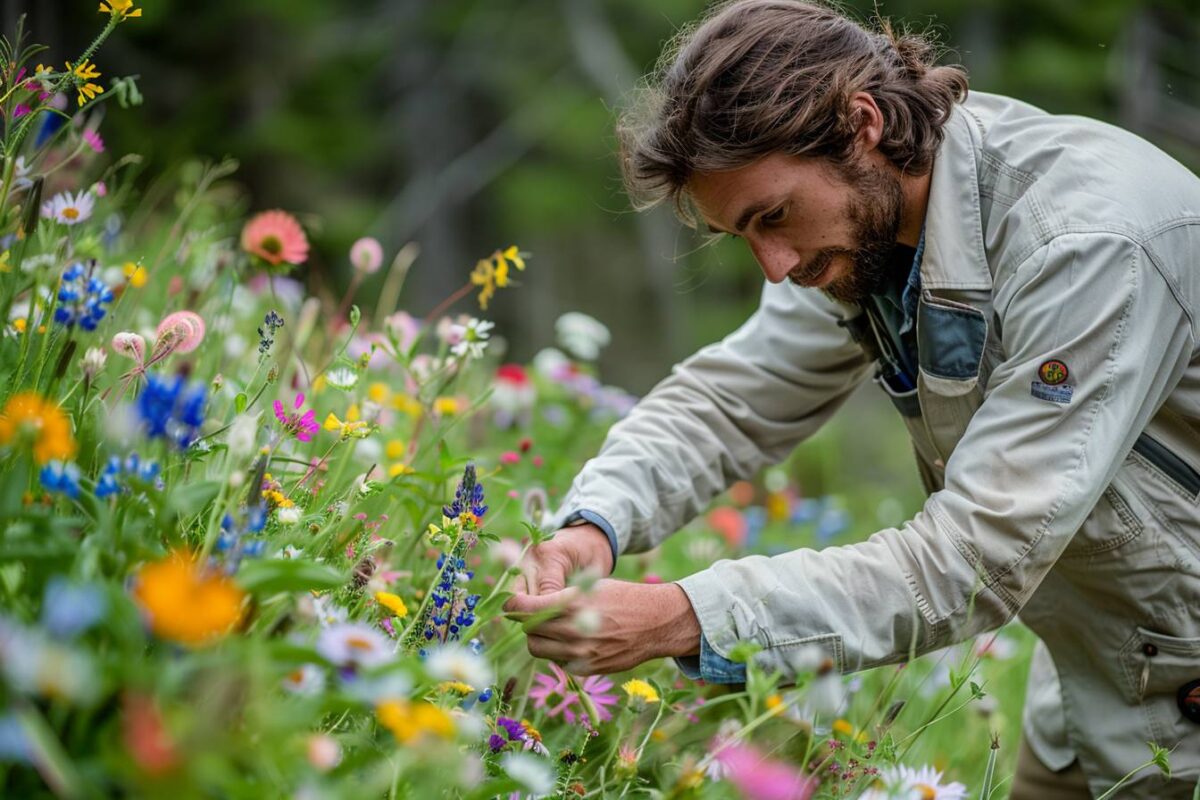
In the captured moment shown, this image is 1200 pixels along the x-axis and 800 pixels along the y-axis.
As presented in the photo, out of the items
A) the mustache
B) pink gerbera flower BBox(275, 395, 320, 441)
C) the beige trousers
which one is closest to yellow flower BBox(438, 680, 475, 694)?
pink gerbera flower BBox(275, 395, 320, 441)

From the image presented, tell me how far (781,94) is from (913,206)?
28 cm

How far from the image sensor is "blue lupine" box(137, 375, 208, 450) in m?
0.83

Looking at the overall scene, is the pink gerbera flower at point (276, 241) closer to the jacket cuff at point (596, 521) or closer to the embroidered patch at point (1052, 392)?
the jacket cuff at point (596, 521)

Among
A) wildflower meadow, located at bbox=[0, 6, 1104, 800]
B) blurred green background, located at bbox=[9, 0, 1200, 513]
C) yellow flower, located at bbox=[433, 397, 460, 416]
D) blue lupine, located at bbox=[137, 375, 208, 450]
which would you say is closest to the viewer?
wildflower meadow, located at bbox=[0, 6, 1104, 800]

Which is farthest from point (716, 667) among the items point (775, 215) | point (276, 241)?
point (276, 241)

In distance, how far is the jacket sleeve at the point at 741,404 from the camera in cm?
183

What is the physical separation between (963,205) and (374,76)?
885cm

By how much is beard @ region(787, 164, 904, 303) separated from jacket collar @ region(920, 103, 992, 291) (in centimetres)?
6

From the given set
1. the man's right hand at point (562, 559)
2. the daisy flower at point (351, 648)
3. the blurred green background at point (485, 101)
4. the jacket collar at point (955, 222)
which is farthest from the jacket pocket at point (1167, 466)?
the blurred green background at point (485, 101)

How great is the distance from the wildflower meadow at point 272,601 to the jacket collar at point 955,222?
528mm

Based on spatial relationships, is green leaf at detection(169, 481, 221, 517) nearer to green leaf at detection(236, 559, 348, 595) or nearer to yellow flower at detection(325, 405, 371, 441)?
green leaf at detection(236, 559, 348, 595)

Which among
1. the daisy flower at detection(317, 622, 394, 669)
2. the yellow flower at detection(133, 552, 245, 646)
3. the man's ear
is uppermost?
the yellow flower at detection(133, 552, 245, 646)

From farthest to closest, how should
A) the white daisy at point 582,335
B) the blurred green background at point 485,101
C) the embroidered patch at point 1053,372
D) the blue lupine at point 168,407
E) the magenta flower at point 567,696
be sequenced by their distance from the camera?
the blurred green background at point 485,101, the white daisy at point 582,335, the magenta flower at point 567,696, the embroidered patch at point 1053,372, the blue lupine at point 168,407

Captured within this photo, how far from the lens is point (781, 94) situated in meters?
1.57
